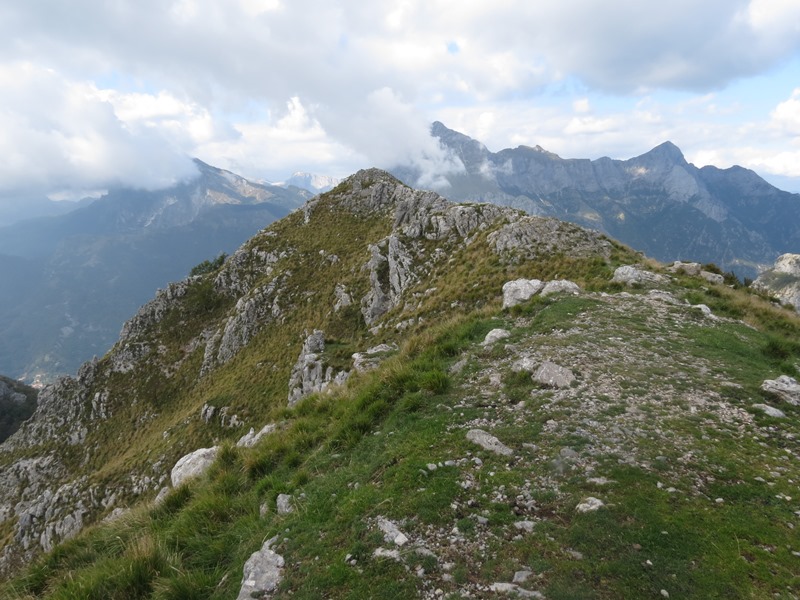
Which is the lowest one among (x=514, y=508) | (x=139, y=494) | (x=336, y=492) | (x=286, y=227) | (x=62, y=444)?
(x=62, y=444)

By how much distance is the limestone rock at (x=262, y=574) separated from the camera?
5.29 metres

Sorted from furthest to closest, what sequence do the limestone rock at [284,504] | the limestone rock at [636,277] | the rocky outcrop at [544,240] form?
the rocky outcrop at [544,240] → the limestone rock at [636,277] → the limestone rock at [284,504]

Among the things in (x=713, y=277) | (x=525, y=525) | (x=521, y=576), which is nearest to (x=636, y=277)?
(x=713, y=277)

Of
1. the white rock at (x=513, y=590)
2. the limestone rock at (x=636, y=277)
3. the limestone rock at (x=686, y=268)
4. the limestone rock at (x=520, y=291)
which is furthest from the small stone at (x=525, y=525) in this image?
the limestone rock at (x=686, y=268)

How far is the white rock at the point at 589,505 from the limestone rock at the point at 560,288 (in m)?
12.0

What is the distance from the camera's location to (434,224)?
44500 millimetres

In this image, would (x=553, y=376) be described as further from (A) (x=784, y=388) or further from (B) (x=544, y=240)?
(B) (x=544, y=240)

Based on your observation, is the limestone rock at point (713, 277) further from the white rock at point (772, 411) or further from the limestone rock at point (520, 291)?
the white rock at point (772, 411)

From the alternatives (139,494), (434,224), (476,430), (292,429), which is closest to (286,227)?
(434,224)

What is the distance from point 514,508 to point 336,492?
3.27 metres

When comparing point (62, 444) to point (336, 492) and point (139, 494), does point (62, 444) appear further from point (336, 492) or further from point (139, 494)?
point (336, 492)

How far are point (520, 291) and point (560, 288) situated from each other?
1884mm

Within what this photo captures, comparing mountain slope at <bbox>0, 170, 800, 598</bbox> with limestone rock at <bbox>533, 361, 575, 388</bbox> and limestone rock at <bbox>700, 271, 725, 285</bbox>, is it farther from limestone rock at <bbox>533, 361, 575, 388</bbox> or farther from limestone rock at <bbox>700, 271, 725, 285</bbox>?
limestone rock at <bbox>700, 271, 725, 285</bbox>

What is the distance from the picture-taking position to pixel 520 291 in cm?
1858
